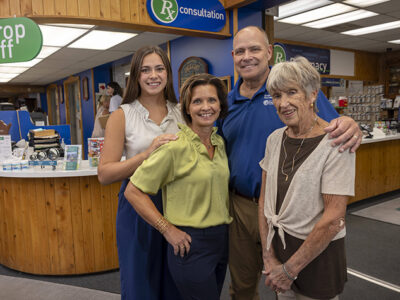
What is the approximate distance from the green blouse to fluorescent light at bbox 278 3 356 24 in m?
5.47

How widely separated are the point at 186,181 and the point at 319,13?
19.4ft

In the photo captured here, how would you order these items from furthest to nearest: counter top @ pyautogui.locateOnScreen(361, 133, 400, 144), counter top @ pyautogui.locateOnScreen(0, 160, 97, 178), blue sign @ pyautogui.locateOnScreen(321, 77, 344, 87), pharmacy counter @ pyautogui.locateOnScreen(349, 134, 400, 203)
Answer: blue sign @ pyautogui.locateOnScreen(321, 77, 344, 87) < pharmacy counter @ pyautogui.locateOnScreen(349, 134, 400, 203) < counter top @ pyautogui.locateOnScreen(361, 133, 400, 144) < counter top @ pyautogui.locateOnScreen(0, 160, 97, 178)

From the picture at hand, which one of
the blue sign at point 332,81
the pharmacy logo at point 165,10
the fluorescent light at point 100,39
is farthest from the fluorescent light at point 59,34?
the blue sign at point 332,81

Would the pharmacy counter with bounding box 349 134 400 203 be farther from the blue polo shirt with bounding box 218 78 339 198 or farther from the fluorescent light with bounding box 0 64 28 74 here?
the fluorescent light with bounding box 0 64 28 74

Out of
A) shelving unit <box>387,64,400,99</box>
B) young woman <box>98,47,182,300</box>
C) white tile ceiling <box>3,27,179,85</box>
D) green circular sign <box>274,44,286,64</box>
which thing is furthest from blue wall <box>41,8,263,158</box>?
shelving unit <box>387,64,400,99</box>

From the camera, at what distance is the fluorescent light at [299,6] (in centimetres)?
566

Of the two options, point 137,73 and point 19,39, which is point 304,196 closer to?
point 137,73

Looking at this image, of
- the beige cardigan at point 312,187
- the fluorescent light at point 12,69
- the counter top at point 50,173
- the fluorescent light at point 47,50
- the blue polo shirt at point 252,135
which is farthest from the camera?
the fluorescent light at point 12,69

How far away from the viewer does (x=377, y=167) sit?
5.64 m

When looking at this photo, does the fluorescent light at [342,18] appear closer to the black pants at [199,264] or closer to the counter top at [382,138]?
the counter top at [382,138]

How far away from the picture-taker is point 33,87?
14.6 metres

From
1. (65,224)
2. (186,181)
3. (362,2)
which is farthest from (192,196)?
(362,2)

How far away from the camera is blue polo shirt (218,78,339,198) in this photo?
5.81 ft

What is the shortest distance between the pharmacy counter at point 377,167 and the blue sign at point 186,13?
2917 mm
